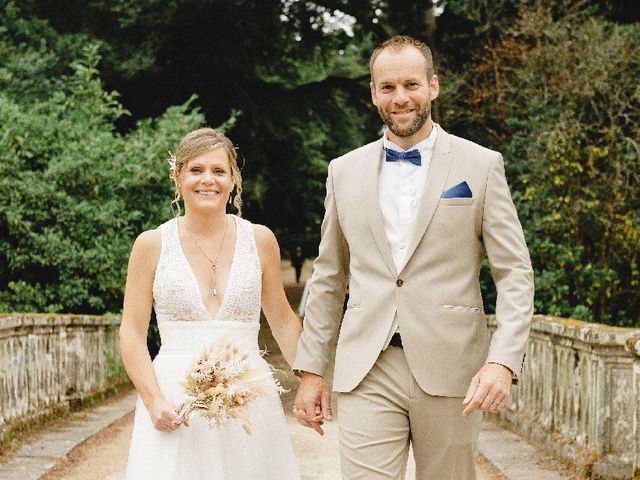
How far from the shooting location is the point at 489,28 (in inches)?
655

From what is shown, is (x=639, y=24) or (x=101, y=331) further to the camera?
(x=639, y=24)

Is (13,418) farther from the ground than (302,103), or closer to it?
closer to it

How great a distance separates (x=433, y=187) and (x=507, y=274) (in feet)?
1.35

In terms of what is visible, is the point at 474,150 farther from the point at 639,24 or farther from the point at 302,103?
the point at 302,103

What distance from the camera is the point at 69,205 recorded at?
519 inches

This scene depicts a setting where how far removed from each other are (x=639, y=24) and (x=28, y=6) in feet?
32.3

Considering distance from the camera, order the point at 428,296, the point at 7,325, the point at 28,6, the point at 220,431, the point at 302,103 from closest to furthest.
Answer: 1. the point at 428,296
2. the point at 220,431
3. the point at 7,325
4. the point at 28,6
5. the point at 302,103

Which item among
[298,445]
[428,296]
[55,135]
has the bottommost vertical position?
[298,445]

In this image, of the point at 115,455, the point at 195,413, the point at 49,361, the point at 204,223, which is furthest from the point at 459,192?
the point at 49,361

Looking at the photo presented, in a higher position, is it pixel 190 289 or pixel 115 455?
pixel 190 289

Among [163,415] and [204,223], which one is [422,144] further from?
[163,415]

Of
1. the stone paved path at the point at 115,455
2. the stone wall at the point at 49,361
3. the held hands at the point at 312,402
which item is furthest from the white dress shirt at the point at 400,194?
the stone wall at the point at 49,361

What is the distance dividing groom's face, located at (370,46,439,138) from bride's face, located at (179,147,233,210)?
0.73 meters

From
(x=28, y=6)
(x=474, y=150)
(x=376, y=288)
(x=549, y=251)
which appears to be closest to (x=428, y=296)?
(x=376, y=288)
